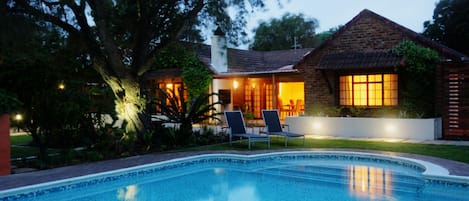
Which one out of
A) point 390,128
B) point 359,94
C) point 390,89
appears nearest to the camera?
point 390,128

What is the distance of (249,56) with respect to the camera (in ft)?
91.7

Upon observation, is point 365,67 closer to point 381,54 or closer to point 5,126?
point 381,54

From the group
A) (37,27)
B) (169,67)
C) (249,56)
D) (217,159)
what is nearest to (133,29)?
(37,27)

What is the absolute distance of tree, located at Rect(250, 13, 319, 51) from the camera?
5672 cm

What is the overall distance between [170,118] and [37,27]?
5.24 metres

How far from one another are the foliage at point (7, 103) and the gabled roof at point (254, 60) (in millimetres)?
14448

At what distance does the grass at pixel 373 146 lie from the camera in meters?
12.1

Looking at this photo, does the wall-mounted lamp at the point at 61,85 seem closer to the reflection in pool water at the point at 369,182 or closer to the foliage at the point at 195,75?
the reflection in pool water at the point at 369,182

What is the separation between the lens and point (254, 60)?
91.0ft

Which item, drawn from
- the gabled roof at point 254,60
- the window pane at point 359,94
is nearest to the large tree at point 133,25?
the window pane at point 359,94

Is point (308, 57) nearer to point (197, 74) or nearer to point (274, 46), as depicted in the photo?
point (197, 74)

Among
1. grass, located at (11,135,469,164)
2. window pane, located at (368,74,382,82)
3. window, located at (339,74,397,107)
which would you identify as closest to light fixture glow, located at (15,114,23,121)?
grass, located at (11,135,469,164)

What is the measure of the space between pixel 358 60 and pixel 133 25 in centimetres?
904

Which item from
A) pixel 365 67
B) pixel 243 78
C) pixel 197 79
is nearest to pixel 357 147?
pixel 365 67
